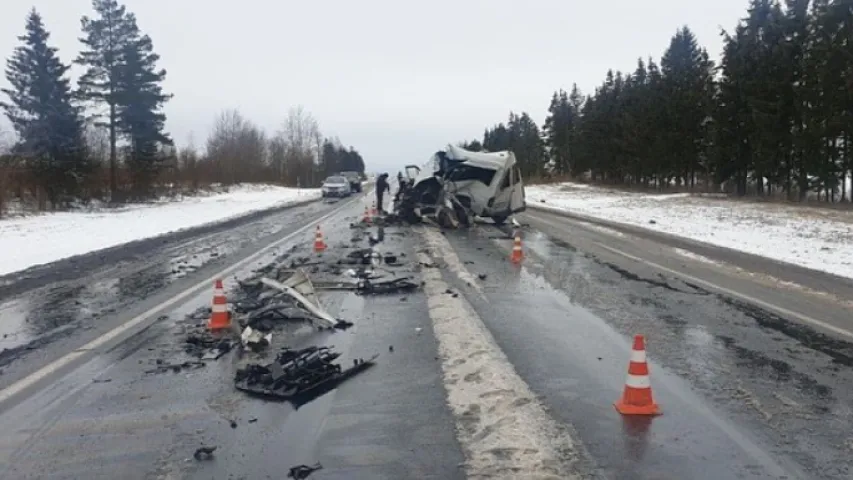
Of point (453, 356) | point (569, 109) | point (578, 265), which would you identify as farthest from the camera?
point (569, 109)

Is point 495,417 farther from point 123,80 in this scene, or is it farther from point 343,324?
point 123,80

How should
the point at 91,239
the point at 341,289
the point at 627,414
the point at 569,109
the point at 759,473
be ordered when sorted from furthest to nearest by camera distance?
the point at 569,109, the point at 91,239, the point at 341,289, the point at 627,414, the point at 759,473

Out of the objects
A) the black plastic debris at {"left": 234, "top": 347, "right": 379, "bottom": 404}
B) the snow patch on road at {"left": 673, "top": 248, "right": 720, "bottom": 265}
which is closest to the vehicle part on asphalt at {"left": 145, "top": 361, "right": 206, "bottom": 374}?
the black plastic debris at {"left": 234, "top": 347, "right": 379, "bottom": 404}

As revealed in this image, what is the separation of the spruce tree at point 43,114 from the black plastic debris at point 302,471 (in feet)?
102

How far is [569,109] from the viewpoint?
99.1 m

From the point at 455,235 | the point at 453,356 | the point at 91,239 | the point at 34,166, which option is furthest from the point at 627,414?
the point at 34,166

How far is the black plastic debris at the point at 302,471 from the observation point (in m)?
3.74

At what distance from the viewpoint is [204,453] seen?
4.05 meters

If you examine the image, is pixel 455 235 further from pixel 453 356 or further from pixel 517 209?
pixel 453 356

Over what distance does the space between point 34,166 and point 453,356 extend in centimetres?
2996

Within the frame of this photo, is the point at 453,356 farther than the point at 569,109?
No

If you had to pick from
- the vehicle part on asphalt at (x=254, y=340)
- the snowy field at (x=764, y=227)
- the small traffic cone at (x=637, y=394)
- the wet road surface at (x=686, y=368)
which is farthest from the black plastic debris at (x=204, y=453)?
the snowy field at (x=764, y=227)

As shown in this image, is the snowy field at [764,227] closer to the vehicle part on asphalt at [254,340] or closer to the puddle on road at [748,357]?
the puddle on road at [748,357]

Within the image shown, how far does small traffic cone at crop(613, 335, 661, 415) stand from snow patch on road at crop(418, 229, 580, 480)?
61 centimetres
